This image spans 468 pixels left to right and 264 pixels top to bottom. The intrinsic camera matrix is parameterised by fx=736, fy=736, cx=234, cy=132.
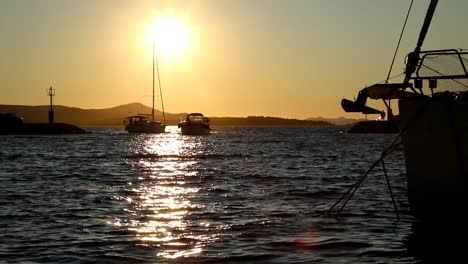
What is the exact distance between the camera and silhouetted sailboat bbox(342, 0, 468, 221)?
1794 cm

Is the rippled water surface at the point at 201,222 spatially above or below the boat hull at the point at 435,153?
below

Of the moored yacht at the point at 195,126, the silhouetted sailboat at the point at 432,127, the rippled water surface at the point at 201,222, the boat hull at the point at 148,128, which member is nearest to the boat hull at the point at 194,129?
the moored yacht at the point at 195,126

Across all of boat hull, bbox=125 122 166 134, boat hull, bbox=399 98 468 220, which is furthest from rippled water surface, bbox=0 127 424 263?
boat hull, bbox=125 122 166 134

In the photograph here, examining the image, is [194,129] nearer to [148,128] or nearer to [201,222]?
[148,128]

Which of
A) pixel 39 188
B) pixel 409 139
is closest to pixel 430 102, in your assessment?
pixel 409 139

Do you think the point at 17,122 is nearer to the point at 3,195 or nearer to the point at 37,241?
the point at 3,195

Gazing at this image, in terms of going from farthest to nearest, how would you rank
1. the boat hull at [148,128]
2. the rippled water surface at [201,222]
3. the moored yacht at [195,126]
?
the boat hull at [148,128] → the moored yacht at [195,126] → the rippled water surface at [201,222]

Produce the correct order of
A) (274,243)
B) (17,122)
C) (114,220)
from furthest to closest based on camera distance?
(17,122)
(114,220)
(274,243)

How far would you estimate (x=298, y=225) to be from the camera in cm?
2081

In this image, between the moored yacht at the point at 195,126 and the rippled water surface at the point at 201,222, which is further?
the moored yacht at the point at 195,126

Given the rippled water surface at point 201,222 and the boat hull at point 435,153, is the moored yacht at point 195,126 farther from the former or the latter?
the boat hull at point 435,153

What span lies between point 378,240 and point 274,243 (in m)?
2.61

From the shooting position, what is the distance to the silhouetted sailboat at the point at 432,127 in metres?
17.9

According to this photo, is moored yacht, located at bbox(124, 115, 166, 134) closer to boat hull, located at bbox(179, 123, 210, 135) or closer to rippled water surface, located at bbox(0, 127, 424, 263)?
boat hull, located at bbox(179, 123, 210, 135)
